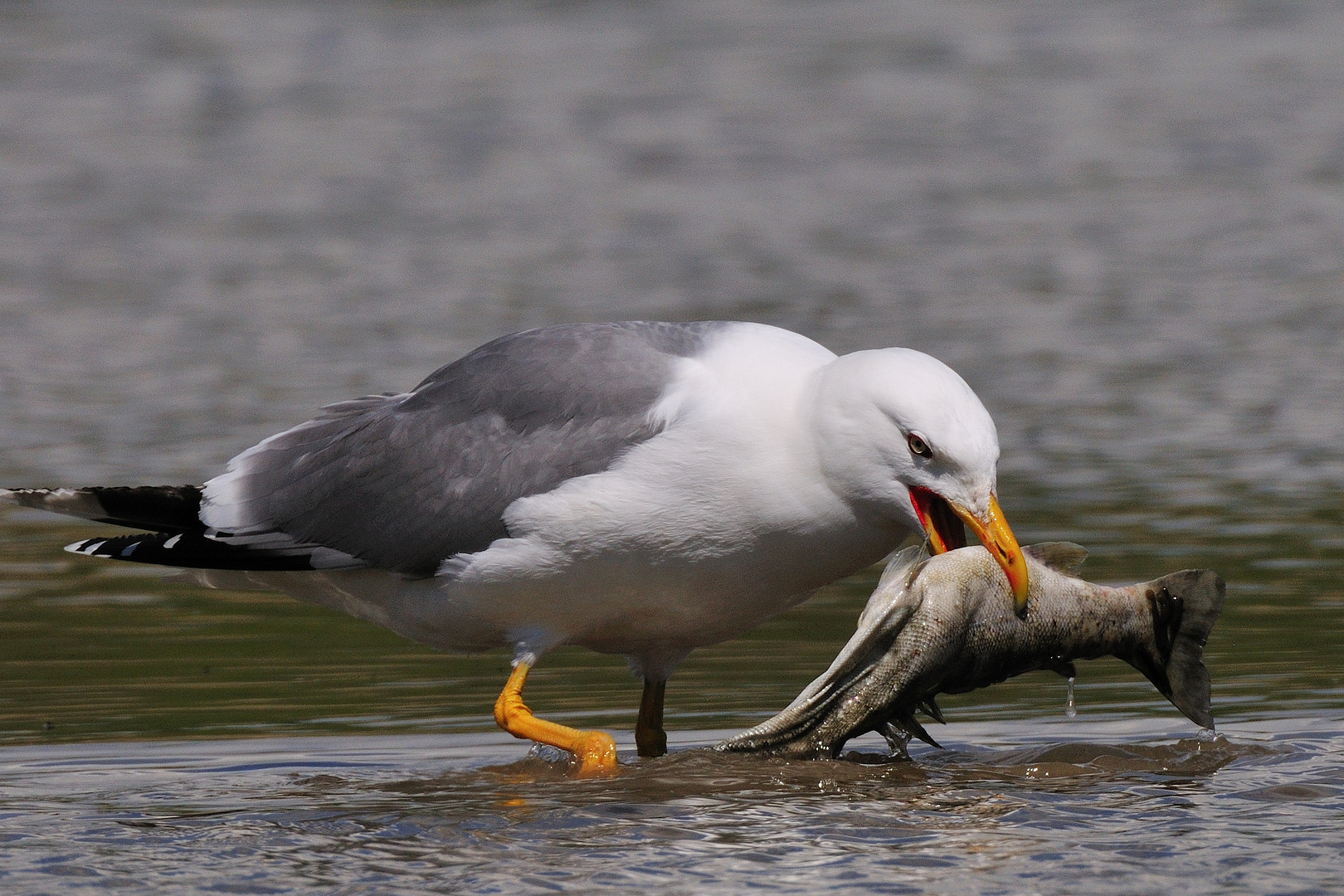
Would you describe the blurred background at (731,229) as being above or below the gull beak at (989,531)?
above

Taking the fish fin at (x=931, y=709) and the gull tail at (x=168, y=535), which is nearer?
the fish fin at (x=931, y=709)

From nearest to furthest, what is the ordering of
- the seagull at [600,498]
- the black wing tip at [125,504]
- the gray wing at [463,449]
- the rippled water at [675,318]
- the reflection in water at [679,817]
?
the reflection in water at [679,817], the rippled water at [675,318], the seagull at [600,498], the gray wing at [463,449], the black wing tip at [125,504]

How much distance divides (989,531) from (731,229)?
11.5m

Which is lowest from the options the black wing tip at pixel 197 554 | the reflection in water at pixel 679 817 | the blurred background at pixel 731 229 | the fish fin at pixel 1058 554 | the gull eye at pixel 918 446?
the reflection in water at pixel 679 817

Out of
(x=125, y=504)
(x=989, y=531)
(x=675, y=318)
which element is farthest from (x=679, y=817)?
(x=675, y=318)

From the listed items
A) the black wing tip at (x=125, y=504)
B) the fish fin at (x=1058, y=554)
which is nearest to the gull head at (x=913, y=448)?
the fish fin at (x=1058, y=554)

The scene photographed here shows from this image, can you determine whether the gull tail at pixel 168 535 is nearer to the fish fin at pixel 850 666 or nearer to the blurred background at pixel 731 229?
the blurred background at pixel 731 229

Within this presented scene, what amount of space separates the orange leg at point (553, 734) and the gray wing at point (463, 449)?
1.43ft

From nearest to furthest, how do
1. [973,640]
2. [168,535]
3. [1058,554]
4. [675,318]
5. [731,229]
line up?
[973,640] → [1058,554] → [168,535] → [675,318] → [731,229]

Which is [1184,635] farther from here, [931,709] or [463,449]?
[463,449]

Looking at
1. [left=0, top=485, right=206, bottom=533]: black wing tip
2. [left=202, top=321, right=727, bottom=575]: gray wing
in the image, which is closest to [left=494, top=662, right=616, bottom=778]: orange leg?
[left=202, top=321, right=727, bottom=575]: gray wing

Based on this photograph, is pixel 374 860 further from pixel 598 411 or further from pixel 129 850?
pixel 598 411

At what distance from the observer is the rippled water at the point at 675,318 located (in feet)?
18.7

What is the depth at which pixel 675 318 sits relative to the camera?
13.8 meters
